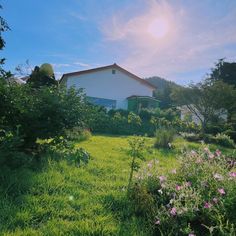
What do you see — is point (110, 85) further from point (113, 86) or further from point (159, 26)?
point (159, 26)

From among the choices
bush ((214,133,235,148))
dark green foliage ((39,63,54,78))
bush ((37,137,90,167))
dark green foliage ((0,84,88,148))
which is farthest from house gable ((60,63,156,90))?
bush ((37,137,90,167))

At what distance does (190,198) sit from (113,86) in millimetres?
22840

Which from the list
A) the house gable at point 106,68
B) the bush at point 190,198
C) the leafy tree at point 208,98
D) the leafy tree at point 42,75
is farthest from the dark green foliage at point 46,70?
the bush at point 190,198

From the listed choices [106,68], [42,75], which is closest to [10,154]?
[42,75]

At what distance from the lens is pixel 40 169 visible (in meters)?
4.55

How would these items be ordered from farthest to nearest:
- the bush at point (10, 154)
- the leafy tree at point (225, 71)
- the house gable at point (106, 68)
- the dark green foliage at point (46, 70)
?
the leafy tree at point (225, 71)
the house gable at point (106, 68)
the dark green foliage at point (46, 70)
the bush at point (10, 154)

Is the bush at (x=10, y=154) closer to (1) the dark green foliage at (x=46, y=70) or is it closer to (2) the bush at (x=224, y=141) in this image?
(2) the bush at (x=224, y=141)

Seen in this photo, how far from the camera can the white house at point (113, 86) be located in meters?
24.0

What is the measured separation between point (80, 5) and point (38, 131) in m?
4.16

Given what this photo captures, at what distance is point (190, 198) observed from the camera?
305 centimetres

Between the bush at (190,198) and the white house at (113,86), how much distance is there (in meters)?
20.4

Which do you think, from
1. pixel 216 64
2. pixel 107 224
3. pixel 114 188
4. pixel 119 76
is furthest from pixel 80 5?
pixel 216 64

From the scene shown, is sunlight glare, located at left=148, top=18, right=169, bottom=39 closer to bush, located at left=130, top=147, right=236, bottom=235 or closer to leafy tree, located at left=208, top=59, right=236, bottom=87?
bush, located at left=130, top=147, right=236, bottom=235

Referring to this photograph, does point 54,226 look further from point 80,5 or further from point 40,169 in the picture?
point 80,5
